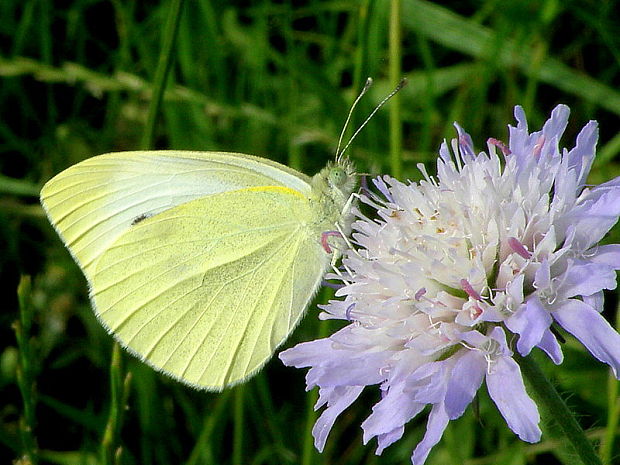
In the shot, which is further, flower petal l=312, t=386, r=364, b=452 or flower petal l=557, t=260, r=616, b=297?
flower petal l=312, t=386, r=364, b=452

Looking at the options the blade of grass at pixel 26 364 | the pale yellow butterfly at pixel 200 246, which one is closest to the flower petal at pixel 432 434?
the pale yellow butterfly at pixel 200 246

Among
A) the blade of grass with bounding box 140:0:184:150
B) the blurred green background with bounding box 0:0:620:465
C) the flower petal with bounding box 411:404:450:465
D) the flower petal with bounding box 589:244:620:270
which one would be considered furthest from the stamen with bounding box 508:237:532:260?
the blade of grass with bounding box 140:0:184:150

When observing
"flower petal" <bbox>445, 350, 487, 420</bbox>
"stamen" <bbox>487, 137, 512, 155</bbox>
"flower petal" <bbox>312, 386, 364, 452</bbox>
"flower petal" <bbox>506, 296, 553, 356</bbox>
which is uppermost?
"stamen" <bbox>487, 137, 512, 155</bbox>

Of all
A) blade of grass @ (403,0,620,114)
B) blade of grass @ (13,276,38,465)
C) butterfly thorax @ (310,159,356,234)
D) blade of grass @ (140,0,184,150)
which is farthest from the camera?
blade of grass @ (403,0,620,114)

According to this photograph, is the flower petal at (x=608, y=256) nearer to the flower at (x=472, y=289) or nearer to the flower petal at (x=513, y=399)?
the flower at (x=472, y=289)

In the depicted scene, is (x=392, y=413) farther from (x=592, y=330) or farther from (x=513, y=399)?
(x=592, y=330)

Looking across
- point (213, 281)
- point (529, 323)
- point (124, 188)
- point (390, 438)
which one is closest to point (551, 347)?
point (529, 323)

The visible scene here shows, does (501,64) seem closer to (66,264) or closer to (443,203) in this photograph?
(443,203)

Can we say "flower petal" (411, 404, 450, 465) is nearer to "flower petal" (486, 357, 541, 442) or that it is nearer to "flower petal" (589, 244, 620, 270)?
"flower petal" (486, 357, 541, 442)
